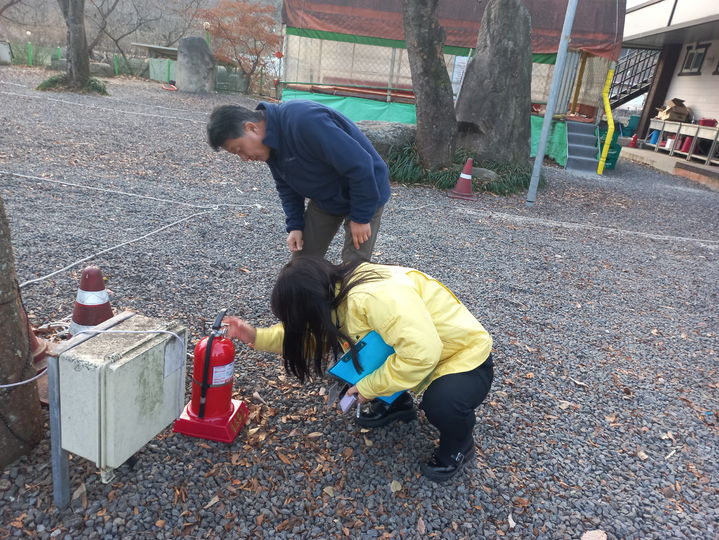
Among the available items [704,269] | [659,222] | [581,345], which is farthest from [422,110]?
[581,345]

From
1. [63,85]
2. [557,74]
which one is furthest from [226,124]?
[63,85]

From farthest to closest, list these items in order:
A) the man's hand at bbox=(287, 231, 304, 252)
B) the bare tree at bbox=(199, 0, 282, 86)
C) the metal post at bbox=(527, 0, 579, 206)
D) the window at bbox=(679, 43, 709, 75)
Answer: the bare tree at bbox=(199, 0, 282, 86), the window at bbox=(679, 43, 709, 75), the metal post at bbox=(527, 0, 579, 206), the man's hand at bbox=(287, 231, 304, 252)

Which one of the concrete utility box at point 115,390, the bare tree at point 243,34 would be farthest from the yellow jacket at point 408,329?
the bare tree at point 243,34

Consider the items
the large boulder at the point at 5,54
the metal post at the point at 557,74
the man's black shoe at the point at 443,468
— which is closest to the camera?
the man's black shoe at the point at 443,468

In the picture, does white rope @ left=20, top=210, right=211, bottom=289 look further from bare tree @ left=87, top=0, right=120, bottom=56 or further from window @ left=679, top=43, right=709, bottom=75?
window @ left=679, top=43, right=709, bottom=75

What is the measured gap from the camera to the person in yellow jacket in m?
1.81

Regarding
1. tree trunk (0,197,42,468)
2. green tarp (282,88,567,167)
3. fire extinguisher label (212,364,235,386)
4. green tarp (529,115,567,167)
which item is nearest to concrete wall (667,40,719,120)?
green tarp (529,115,567,167)

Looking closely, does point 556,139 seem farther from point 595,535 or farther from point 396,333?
point 396,333

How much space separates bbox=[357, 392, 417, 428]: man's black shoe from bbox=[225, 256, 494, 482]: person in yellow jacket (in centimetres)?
31

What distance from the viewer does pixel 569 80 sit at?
12.5 m

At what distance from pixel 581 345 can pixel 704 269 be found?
3.01 metres

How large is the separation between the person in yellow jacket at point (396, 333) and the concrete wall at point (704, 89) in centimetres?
1494

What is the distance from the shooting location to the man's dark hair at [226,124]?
88.2 inches

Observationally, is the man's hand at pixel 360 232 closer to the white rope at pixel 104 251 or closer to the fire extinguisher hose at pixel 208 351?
the fire extinguisher hose at pixel 208 351
